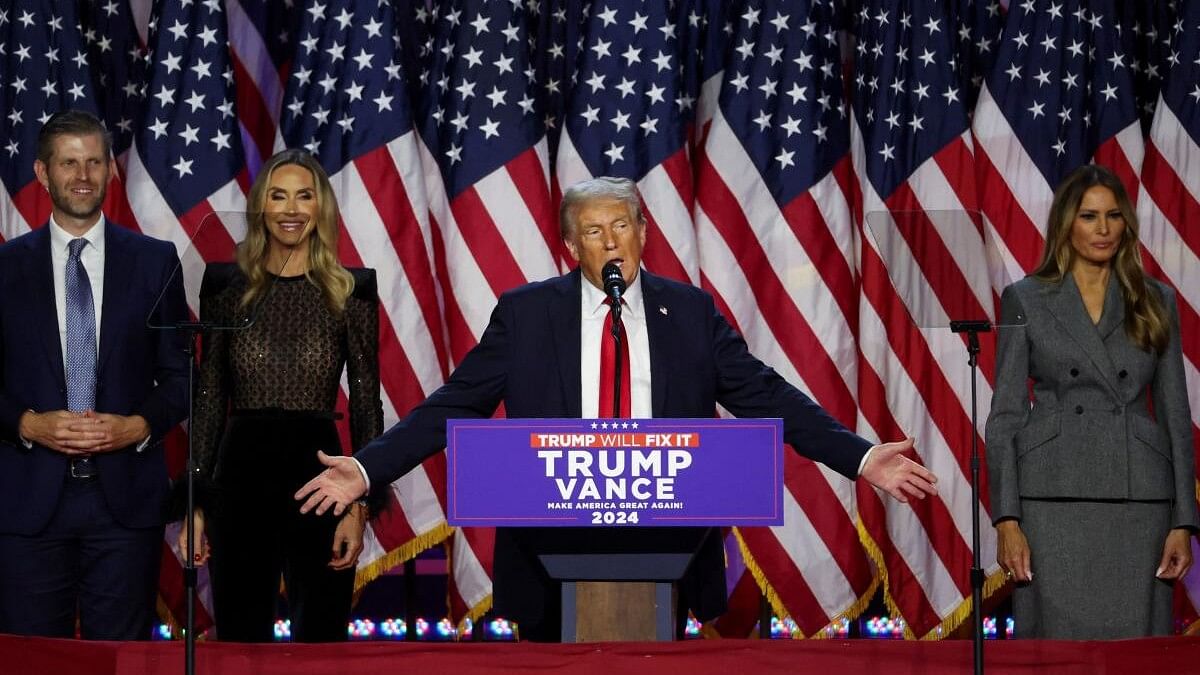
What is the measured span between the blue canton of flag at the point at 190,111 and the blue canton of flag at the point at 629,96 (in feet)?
3.72

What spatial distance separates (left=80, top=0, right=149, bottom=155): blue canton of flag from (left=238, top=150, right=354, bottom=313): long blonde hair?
170cm

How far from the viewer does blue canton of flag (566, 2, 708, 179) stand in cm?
488

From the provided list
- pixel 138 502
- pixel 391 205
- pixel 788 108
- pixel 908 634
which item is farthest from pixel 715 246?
pixel 138 502

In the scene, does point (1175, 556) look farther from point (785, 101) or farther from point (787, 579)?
point (785, 101)

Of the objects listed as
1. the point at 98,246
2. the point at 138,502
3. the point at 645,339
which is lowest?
the point at 138,502

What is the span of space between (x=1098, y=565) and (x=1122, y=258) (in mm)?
751

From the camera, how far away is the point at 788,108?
4.95 m

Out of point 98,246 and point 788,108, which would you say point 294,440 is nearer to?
point 98,246

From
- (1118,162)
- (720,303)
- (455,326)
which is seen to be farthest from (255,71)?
(1118,162)

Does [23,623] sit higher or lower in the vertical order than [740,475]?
lower

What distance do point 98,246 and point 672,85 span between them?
200cm

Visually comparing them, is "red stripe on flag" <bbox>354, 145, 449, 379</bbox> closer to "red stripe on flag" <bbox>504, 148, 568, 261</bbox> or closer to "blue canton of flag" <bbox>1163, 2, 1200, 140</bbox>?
"red stripe on flag" <bbox>504, 148, 568, 261</bbox>

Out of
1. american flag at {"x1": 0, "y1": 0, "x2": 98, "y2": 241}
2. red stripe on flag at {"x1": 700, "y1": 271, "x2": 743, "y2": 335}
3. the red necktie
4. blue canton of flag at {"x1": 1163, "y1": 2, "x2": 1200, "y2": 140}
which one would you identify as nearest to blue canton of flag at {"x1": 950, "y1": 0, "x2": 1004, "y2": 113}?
blue canton of flag at {"x1": 1163, "y1": 2, "x2": 1200, "y2": 140}

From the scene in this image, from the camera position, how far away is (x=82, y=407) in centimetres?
358
